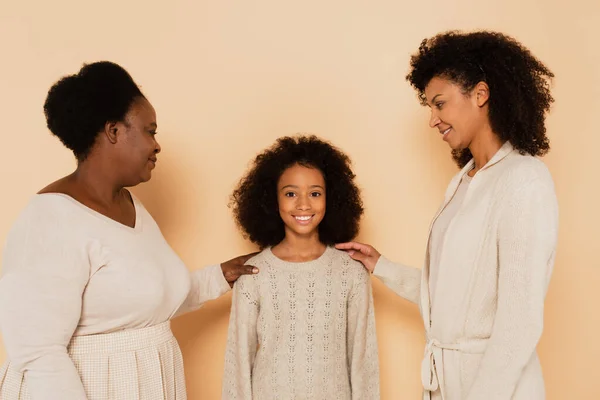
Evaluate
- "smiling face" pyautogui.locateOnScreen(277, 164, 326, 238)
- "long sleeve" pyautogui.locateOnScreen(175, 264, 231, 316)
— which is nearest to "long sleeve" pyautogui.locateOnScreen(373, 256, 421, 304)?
"smiling face" pyautogui.locateOnScreen(277, 164, 326, 238)

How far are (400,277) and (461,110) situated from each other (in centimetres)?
64

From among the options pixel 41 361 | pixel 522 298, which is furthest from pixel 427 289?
pixel 41 361

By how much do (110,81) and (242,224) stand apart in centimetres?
73

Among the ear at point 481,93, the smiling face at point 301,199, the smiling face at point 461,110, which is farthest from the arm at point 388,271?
the ear at point 481,93

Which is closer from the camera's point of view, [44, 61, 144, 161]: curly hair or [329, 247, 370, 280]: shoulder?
[44, 61, 144, 161]: curly hair

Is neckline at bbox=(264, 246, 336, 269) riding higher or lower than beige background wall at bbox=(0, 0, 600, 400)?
lower

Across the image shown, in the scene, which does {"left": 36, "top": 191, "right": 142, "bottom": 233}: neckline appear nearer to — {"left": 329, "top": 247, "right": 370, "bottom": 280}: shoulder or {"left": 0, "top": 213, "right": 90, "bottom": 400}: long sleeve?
{"left": 0, "top": 213, "right": 90, "bottom": 400}: long sleeve

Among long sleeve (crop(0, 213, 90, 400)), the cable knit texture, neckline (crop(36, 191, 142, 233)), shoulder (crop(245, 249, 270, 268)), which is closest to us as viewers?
long sleeve (crop(0, 213, 90, 400))

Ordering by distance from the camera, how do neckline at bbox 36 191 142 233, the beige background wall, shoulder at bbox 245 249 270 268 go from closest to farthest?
neckline at bbox 36 191 142 233 → shoulder at bbox 245 249 270 268 → the beige background wall

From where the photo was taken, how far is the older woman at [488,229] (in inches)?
57.0

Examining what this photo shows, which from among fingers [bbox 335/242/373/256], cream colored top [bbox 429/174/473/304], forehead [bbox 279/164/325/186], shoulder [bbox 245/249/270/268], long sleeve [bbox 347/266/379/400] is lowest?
long sleeve [bbox 347/266/379/400]

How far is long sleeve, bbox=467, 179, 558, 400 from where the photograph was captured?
56.6 inches

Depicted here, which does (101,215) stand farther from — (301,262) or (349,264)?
(349,264)

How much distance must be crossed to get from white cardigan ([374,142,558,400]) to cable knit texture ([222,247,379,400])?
0.29 m
